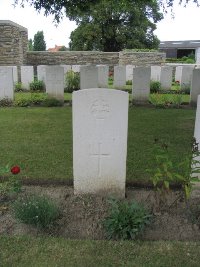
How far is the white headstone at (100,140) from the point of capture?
4004 mm

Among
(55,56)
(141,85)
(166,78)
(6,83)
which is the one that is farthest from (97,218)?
(55,56)

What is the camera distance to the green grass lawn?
5.12 m

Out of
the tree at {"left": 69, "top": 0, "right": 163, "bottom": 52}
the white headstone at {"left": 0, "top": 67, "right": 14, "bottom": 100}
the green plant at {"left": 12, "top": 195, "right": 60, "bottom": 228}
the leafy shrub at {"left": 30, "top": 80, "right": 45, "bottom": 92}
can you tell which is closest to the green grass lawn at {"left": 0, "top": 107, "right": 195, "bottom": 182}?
the white headstone at {"left": 0, "top": 67, "right": 14, "bottom": 100}

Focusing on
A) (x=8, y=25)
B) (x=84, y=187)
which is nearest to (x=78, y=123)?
(x=84, y=187)

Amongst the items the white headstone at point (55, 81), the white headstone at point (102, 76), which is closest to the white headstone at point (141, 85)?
the white headstone at point (55, 81)

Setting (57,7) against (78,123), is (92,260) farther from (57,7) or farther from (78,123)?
(57,7)

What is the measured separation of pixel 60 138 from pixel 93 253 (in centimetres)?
371

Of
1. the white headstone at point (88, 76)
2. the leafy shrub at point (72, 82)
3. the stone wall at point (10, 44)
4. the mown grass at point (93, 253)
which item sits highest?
the stone wall at point (10, 44)

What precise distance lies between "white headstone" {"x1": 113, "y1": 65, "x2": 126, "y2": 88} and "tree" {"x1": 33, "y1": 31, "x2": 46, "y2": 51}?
27.3 m

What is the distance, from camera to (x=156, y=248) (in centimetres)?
326

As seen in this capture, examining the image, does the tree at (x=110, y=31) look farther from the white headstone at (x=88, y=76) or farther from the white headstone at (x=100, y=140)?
the white headstone at (x=100, y=140)

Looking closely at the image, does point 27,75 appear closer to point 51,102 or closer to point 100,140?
point 51,102

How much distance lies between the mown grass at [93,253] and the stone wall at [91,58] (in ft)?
55.5

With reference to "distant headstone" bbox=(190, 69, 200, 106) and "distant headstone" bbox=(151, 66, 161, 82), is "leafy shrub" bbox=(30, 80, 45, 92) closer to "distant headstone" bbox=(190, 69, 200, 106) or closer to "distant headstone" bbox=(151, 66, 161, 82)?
"distant headstone" bbox=(151, 66, 161, 82)
